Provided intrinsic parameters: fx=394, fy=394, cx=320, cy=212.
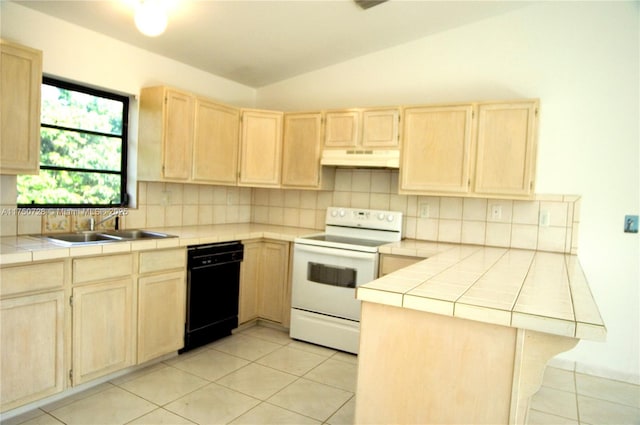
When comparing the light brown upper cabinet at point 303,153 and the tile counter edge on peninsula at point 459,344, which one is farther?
the light brown upper cabinet at point 303,153

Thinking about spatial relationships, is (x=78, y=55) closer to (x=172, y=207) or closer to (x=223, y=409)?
(x=172, y=207)

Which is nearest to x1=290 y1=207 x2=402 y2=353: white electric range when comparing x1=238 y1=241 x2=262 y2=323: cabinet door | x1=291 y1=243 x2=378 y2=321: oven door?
x1=291 y1=243 x2=378 y2=321: oven door

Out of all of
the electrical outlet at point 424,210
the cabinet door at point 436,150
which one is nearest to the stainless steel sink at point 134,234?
the cabinet door at point 436,150

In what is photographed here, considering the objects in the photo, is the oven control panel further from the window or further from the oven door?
the window

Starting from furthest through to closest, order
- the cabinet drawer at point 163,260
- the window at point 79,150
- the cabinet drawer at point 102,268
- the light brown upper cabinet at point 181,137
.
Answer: the light brown upper cabinet at point 181,137 → the window at point 79,150 → the cabinet drawer at point 163,260 → the cabinet drawer at point 102,268

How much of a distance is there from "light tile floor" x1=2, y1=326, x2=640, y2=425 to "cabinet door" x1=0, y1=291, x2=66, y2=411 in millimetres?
166

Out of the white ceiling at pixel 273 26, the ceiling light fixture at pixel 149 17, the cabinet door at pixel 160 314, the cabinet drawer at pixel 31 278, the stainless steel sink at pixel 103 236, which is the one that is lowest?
the cabinet door at pixel 160 314

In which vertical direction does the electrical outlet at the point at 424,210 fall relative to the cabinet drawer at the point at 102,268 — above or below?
above

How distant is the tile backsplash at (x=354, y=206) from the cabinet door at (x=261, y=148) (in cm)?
44

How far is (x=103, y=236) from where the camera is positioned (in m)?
2.85

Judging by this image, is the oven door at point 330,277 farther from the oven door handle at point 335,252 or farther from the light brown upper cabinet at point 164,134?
the light brown upper cabinet at point 164,134

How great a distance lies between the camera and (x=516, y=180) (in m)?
2.85

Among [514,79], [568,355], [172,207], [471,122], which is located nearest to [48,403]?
[172,207]

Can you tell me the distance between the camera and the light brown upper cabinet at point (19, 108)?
2.16 metres
